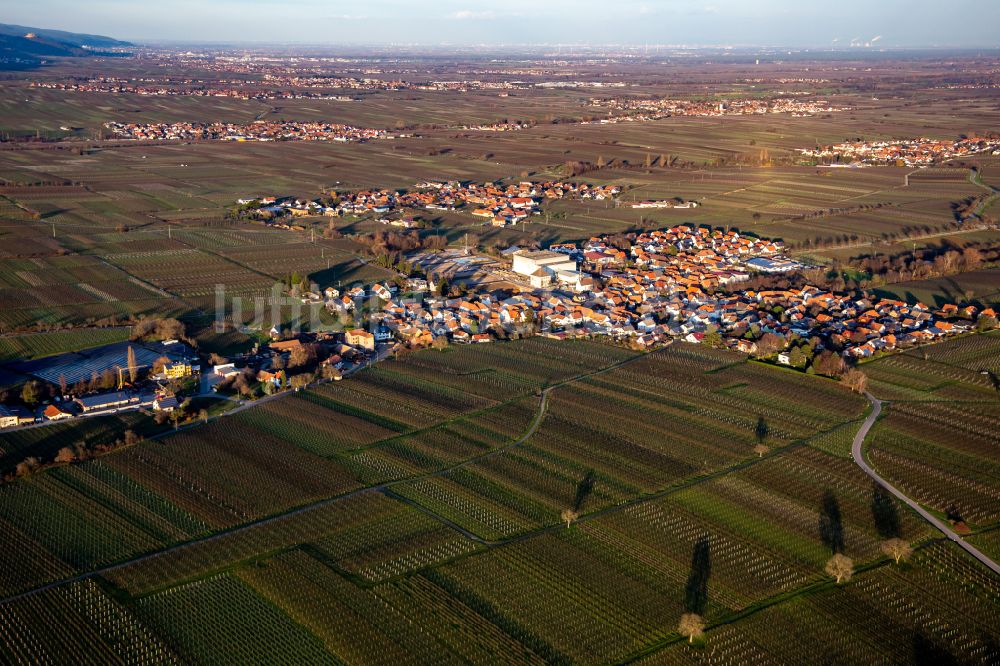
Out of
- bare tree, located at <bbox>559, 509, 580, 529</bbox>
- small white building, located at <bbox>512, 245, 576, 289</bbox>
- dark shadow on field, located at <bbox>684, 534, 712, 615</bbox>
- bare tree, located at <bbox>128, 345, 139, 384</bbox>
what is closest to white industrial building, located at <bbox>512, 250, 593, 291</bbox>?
small white building, located at <bbox>512, 245, 576, 289</bbox>

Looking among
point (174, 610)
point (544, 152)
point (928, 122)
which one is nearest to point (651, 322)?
point (174, 610)

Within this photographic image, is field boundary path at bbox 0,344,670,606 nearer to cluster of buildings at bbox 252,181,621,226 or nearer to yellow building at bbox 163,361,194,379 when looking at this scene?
yellow building at bbox 163,361,194,379

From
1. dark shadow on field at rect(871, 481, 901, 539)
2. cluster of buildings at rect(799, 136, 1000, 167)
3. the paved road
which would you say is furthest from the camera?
cluster of buildings at rect(799, 136, 1000, 167)

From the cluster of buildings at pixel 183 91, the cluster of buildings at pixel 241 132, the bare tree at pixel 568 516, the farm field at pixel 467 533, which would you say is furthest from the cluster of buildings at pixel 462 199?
the cluster of buildings at pixel 183 91

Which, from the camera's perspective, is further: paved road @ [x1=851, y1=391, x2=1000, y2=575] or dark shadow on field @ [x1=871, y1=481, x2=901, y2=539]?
dark shadow on field @ [x1=871, y1=481, x2=901, y2=539]

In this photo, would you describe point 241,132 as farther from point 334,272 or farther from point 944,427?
point 944,427
